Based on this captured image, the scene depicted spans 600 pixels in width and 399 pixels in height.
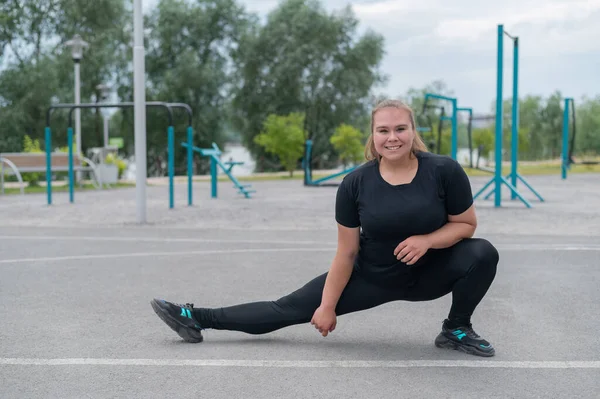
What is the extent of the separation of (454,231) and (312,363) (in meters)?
0.94

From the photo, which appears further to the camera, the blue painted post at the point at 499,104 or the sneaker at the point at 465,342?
the blue painted post at the point at 499,104

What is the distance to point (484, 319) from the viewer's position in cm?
465

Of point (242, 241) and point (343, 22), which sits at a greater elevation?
point (343, 22)

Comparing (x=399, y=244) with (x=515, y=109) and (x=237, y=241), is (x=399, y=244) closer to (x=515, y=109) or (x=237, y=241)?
(x=237, y=241)

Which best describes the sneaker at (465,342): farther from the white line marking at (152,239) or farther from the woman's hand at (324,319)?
the white line marking at (152,239)

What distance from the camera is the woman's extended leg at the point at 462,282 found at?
3.73 metres

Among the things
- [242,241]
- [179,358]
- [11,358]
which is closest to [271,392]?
[179,358]

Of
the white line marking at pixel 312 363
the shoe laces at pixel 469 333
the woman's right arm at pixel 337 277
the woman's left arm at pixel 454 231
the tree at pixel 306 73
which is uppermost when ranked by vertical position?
the tree at pixel 306 73

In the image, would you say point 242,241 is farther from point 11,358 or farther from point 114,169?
point 114,169

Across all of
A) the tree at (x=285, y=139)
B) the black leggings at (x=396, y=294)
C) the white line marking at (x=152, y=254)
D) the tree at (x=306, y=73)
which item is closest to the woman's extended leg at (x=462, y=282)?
the black leggings at (x=396, y=294)

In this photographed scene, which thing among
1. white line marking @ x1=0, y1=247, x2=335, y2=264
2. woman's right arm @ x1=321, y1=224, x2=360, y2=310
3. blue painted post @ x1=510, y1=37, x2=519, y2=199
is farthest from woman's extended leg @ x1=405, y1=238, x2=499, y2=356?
blue painted post @ x1=510, y1=37, x2=519, y2=199

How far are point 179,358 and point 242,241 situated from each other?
16.4 ft

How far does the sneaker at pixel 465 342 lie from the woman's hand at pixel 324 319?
2.00ft

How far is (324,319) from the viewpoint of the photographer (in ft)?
12.4
